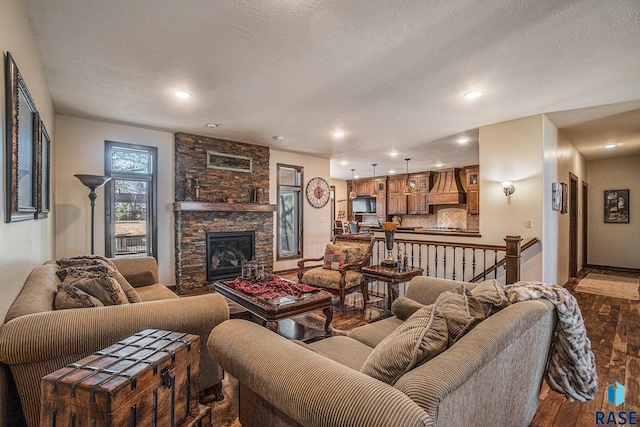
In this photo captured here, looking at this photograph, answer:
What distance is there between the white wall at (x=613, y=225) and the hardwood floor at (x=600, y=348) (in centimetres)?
317

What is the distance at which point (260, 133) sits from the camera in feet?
16.6

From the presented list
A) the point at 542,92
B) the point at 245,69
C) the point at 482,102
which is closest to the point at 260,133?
the point at 245,69

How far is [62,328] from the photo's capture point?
1367 millimetres

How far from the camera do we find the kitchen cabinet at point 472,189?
8109mm

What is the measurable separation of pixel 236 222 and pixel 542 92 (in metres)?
4.85

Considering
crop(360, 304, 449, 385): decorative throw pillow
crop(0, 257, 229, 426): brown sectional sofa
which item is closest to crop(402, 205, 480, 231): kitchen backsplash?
crop(360, 304, 449, 385): decorative throw pillow

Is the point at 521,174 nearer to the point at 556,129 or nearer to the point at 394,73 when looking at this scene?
the point at 556,129

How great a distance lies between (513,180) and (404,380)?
4225 millimetres

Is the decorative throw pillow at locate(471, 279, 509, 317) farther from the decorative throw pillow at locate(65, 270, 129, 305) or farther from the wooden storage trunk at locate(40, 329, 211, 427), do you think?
the decorative throw pillow at locate(65, 270, 129, 305)

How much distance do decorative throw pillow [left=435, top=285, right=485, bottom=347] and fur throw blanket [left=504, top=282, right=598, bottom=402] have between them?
11.3 inches

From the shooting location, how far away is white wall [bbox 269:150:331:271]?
632 centimetres

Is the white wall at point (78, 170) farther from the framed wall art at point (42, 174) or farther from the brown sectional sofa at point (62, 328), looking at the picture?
the brown sectional sofa at point (62, 328)

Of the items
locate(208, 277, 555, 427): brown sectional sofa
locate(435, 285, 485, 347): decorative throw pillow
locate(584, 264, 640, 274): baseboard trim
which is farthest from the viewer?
locate(584, 264, 640, 274): baseboard trim

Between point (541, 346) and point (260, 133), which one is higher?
point (260, 133)
